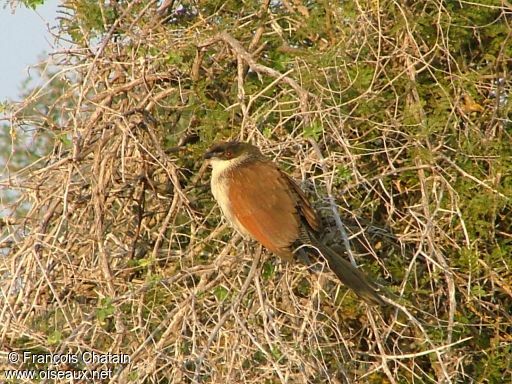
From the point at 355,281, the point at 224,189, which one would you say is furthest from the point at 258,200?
the point at 355,281

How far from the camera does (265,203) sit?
4.58 meters

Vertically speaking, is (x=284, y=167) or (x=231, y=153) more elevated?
(x=231, y=153)

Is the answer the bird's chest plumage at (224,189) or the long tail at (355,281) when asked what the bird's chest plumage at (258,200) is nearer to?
the bird's chest plumage at (224,189)

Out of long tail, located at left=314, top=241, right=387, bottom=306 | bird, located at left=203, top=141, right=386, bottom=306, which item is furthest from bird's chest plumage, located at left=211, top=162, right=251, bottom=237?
long tail, located at left=314, top=241, right=387, bottom=306

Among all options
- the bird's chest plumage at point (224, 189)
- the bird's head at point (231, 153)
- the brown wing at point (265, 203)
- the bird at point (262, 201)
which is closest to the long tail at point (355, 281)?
the bird at point (262, 201)

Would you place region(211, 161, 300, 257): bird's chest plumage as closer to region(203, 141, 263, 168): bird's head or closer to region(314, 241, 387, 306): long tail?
region(203, 141, 263, 168): bird's head

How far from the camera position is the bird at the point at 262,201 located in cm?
432

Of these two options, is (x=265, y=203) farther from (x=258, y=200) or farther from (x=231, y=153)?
(x=231, y=153)

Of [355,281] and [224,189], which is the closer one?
[355,281]

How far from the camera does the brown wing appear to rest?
14.3 feet

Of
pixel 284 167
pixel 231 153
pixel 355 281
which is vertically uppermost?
pixel 231 153

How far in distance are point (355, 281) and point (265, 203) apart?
66 centimetres

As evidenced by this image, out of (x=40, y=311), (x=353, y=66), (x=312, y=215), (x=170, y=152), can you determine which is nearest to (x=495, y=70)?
(x=353, y=66)

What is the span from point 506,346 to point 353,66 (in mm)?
A: 1242
